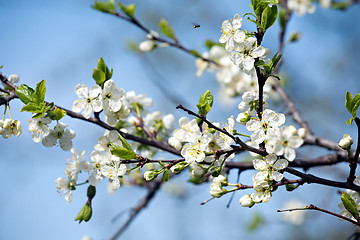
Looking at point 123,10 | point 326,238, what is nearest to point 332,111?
point 326,238

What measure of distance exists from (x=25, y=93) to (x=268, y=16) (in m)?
1.16

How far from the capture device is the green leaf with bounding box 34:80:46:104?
170cm

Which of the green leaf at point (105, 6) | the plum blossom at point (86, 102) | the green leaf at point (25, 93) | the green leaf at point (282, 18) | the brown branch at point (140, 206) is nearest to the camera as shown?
the green leaf at point (25, 93)

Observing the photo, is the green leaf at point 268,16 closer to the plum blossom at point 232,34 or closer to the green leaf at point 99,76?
the plum blossom at point 232,34

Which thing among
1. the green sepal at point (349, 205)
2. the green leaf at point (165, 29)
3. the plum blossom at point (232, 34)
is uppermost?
the green leaf at point (165, 29)

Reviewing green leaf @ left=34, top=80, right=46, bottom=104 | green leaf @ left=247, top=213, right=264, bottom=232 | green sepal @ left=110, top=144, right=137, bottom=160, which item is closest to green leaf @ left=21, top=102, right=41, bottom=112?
green leaf @ left=34, top=80, right=46, bottom=104

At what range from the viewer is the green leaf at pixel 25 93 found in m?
1.73

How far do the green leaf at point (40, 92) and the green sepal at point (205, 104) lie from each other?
0.72 meters

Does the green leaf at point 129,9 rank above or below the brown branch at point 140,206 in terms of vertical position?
above

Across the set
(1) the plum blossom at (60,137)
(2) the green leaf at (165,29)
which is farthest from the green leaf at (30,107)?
(2) the green leaf at (165,29)

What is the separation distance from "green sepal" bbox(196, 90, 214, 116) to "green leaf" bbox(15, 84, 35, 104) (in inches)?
31.0

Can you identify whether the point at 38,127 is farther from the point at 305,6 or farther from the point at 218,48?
the point at 305,6

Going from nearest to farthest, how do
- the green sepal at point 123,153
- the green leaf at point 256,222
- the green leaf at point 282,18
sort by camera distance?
the green sepal at point 123,153, the green leaf at point 282,18, the green leaf at point 256,222

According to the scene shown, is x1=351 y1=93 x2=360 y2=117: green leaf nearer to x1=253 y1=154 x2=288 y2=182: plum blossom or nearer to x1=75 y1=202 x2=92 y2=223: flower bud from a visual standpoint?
x1=253 y1=154 x2=288 y2=182: plum blossom
